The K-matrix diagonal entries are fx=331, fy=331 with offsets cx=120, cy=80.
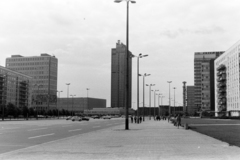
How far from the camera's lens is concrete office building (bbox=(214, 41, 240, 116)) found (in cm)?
10575

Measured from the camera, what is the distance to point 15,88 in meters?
170

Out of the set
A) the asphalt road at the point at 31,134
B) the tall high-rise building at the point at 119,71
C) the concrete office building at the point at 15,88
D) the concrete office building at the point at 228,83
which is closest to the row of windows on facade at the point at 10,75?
the concrete office building at the point at 15,88

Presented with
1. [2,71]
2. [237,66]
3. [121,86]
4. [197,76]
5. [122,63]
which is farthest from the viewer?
[197,76]

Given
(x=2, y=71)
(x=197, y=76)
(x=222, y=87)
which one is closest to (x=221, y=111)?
(x=222, y=87)

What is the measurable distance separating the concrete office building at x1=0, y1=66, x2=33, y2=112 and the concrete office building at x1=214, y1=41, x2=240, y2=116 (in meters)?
90.5

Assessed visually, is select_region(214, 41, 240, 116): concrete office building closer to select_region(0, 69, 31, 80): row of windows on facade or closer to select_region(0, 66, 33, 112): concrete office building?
select_region(0, 66, 33, 112): concrete office building

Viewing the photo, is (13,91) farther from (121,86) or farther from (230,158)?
(230,158)

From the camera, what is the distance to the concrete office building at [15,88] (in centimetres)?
15312

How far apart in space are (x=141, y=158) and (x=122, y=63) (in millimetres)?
79708

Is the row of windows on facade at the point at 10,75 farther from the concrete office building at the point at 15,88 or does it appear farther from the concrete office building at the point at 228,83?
the concrete office building at the point at 228,83

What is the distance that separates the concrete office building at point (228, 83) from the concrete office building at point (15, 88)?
297 feet

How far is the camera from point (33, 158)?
37.2 ft

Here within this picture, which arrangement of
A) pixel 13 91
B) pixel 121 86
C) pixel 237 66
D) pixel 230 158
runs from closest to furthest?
pixel 230 158 < pixel 237 66 < pixel 121 86 < pixel 13 91

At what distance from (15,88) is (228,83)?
349 ft
